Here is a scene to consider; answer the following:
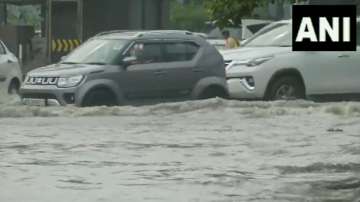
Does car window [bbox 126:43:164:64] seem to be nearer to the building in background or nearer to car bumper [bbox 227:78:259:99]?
car bumper [bbox 227:78:259:99]

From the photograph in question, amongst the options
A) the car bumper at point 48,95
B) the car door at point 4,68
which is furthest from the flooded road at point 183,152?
the car door at point 4,68

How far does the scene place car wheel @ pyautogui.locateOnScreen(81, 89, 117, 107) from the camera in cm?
1581

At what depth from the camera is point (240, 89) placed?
1716 cm

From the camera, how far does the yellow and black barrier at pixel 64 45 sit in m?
28.8

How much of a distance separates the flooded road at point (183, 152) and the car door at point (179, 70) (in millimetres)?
605

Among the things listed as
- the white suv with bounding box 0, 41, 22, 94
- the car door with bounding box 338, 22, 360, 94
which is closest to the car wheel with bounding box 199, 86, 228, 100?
the car door with bounding box 338, 22, 360, 94

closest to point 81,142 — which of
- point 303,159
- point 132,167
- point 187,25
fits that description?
point 132,167

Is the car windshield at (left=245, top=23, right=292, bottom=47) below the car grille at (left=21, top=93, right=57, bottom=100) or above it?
above

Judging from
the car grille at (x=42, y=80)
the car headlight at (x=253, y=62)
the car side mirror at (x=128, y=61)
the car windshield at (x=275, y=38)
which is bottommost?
the car grille at (x=42, y=80)

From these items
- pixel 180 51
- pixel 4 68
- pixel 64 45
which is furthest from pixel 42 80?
pixel 64 45

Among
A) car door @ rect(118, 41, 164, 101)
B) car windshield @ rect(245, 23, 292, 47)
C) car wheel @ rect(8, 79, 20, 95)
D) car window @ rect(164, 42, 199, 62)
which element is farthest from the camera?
car wheel @ rect(8, 79, 20, 95)

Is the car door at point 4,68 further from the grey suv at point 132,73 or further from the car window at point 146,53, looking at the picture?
the car window at point 146,53

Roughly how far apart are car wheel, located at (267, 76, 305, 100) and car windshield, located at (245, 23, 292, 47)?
75 cm

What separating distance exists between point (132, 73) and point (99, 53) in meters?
0.77
